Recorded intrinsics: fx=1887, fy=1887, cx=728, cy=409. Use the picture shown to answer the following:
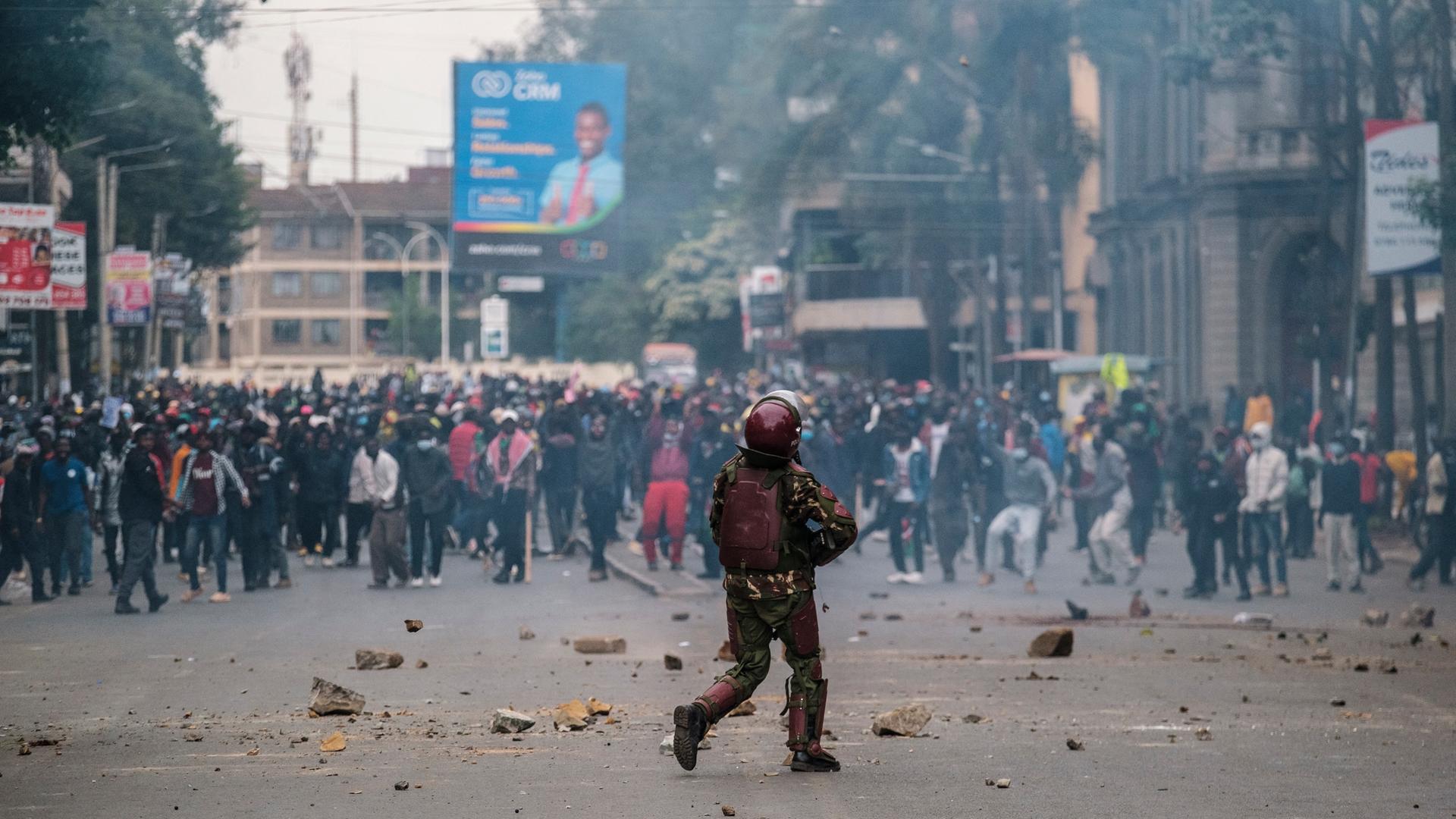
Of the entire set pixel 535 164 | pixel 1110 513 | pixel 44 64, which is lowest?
pixel 1110 513

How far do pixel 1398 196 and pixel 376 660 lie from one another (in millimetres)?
14681

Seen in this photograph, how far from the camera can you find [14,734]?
29.6ft

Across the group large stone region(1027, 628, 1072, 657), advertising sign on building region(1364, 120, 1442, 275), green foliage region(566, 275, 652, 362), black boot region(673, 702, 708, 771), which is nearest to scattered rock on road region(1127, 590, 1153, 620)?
large stone region(1027, 628, 1072, 657)

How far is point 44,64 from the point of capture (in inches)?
617

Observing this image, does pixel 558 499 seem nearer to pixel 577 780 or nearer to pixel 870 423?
pixel 870 423

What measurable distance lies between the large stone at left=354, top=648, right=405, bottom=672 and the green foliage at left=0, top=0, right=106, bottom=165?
6664mm

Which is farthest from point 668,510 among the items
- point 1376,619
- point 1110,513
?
point 1376,619

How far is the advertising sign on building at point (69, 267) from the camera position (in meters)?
26.3

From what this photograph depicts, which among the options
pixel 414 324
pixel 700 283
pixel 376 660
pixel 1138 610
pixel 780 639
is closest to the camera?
pixel 780 639

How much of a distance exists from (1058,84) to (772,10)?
65.4 feet

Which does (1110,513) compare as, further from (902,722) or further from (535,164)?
(535,164)

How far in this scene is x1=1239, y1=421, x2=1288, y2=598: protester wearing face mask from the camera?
17531 millimetres

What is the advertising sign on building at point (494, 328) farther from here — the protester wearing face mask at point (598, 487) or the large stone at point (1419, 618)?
the large stone at point (1419, 618)

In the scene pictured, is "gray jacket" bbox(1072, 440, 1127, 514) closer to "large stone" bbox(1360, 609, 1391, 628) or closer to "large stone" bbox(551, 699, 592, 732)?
"large stone" bbox(1360, 609, 1391, 628)
